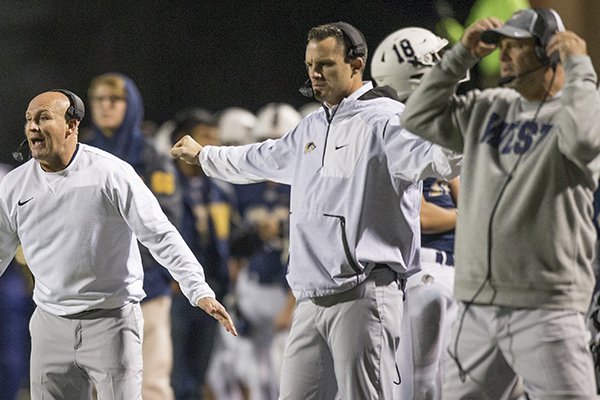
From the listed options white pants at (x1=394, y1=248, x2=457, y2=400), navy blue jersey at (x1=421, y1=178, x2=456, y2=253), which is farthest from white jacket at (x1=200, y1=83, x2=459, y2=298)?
navy blue jersey at (x1=421, y1=178, x2=456, y2=253)

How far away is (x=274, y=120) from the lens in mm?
6121

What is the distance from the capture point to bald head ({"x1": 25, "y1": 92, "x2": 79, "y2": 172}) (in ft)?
12.5

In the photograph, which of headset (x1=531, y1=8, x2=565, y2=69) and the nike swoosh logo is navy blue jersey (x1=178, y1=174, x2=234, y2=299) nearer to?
the nike swoosh logo

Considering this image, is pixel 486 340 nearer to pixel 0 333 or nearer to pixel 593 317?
pixel 593 317

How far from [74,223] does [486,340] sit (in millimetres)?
1367

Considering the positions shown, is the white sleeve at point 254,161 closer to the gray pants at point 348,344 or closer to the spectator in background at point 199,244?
the gray pants at point 348,344

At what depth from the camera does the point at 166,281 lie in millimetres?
5480

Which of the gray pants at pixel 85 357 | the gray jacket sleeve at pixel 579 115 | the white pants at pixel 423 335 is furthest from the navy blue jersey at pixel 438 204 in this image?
the gray jacket sleeve at pixel 579 115

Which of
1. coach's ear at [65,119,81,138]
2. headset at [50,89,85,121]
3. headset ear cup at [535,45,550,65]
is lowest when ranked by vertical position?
coach's ear at [65,119,81,138]

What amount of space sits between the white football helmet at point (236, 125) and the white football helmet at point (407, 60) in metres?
1.30

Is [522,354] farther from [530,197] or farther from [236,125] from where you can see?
[236,125]

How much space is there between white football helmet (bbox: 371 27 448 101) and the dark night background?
1.38 m

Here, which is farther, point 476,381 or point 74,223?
point 74,223

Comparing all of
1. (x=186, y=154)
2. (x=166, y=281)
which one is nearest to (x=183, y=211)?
(x=166, y=281)
